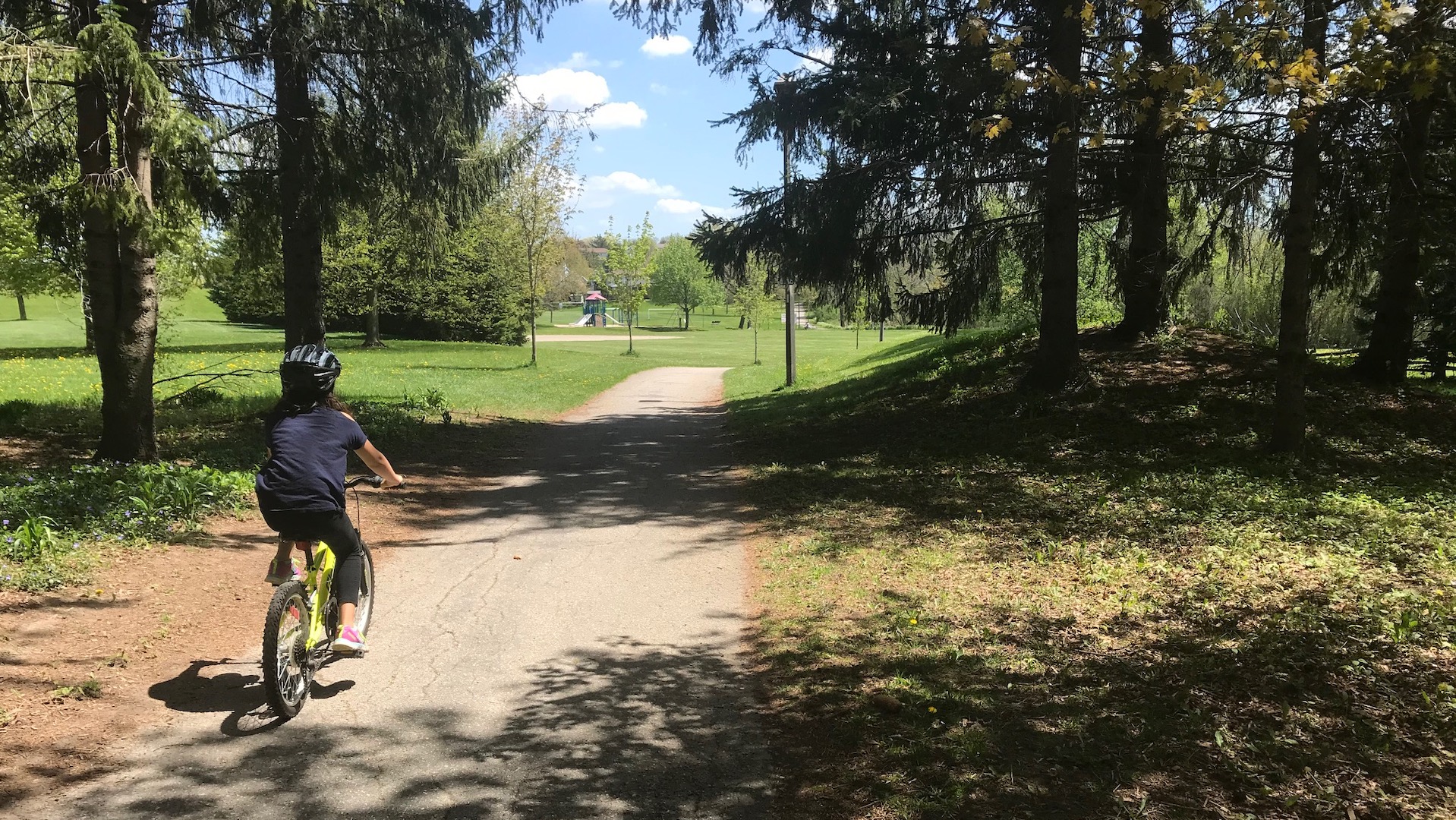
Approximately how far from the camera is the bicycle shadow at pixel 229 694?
400 centimetres

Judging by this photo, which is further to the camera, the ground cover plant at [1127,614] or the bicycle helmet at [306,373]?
the bicycle helmet at [306,373]

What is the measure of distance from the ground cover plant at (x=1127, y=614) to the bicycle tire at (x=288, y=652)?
2.36 metres

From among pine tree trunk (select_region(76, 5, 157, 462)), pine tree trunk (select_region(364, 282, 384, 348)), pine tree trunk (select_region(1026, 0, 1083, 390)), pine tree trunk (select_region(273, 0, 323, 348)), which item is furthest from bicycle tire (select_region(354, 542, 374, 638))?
pine tree trunk (select_region(364, 282, 384, 348))

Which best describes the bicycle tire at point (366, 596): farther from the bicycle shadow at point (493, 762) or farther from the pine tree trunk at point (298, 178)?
the pine tree trunk at point (298, 178)

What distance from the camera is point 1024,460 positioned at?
9.71 m

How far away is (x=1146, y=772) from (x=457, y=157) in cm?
1235

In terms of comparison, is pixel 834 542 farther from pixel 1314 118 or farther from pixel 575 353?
pixel 575 353

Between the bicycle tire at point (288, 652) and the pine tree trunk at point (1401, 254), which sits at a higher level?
the pine tree trunk at point (1401, 254)

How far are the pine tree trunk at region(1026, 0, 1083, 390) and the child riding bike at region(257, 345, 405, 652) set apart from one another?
9317 mm

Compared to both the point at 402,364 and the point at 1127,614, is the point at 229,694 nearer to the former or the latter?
the point at 1127,614

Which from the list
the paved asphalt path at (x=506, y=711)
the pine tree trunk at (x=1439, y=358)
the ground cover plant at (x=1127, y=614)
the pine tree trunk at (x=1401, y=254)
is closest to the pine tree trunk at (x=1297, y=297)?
the ground cover plant at (x=1127, y=614)

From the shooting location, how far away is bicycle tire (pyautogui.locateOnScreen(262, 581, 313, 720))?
12.8ft

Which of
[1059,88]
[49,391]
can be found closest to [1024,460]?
[1059,88]

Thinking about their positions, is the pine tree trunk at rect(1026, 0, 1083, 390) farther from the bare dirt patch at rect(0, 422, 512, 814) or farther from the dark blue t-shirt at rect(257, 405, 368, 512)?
the dark blue t-shirt at rect(257, 405, 368, 512)
